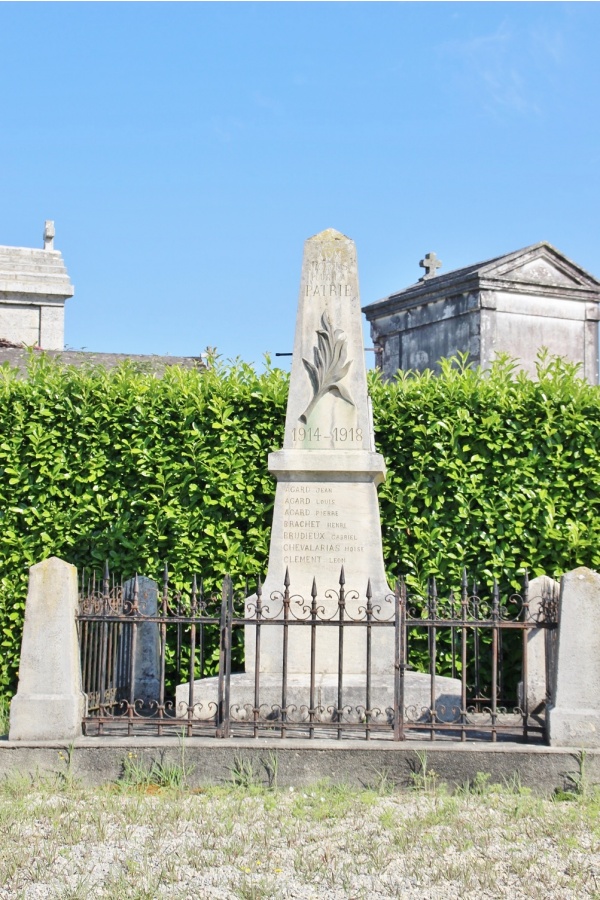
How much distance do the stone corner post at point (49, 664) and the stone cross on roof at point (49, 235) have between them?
70.5 ft

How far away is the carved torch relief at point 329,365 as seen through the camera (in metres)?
8.48

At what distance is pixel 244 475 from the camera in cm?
1020

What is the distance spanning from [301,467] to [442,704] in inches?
84.3

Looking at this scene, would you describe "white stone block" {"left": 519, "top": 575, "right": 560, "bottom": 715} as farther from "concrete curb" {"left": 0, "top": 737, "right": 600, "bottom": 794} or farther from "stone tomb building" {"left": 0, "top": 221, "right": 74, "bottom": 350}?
"stone tomb building" {"left": 0, "top": 221, "right": 74, "bottom": 350}

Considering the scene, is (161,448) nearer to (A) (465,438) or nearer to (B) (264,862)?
(A) (465,438)

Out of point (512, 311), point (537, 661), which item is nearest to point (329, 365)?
point (537, 661)

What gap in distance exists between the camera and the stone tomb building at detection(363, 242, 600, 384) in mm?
16531

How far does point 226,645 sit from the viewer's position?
6965 millimetres

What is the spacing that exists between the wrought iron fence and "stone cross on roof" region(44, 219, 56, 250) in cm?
1851

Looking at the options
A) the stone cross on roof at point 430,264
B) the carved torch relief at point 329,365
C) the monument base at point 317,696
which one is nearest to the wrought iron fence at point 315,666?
the monument base at point 317,696

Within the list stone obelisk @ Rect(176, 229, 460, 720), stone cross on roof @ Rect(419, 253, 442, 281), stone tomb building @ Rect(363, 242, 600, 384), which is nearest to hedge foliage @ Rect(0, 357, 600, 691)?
stone obelisk @ Rect(176, 229, 460, 720)

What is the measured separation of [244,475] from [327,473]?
6.40ft

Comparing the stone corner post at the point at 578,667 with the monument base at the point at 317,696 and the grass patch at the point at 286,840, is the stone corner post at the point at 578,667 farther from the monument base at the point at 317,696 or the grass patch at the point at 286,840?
the monument base at the point at 317,696

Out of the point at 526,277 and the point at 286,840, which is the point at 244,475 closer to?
the point at 286,840
